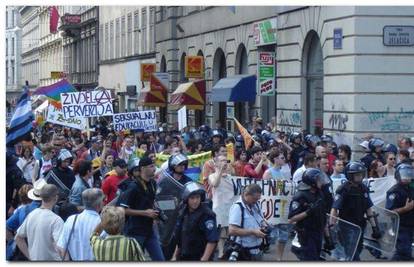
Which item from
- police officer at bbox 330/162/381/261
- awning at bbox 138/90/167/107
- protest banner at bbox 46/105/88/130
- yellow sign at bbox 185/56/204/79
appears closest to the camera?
police officer at bbox 330/162/381/261

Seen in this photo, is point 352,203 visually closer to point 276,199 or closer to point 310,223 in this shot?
point 310,223

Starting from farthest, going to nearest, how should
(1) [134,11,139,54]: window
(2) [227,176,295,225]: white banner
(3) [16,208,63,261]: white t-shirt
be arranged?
(1) [134,11,139,54]: window, (2) [227,176,295,225]: white banner, (3) [16,208,63,261]: white t-shirt

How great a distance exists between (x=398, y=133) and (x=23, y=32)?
173ft

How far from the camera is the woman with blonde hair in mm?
8352

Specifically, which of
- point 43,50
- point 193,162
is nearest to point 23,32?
point 43,50

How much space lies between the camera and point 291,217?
1117 cm

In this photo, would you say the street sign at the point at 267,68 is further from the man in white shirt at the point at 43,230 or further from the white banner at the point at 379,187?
the man in white shirt at the point at 43,230

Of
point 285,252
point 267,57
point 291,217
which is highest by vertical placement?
point 267,57

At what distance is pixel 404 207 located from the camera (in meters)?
12.4

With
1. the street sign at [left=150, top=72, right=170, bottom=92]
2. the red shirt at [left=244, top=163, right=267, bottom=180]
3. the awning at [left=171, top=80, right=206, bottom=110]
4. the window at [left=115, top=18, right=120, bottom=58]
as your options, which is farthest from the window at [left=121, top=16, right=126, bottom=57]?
the red shirt at [left=244, top=163, right=267, bottom=180]

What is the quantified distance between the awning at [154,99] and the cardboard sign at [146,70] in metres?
4.19

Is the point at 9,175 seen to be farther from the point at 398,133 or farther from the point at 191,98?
the point at 191,98

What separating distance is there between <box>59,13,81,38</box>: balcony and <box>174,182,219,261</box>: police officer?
54013 mm

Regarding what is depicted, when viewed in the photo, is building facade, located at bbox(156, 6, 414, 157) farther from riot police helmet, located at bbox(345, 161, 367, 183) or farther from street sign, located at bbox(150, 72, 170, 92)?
riot police helmet, located at bbox(345, 161, 367, 183)
